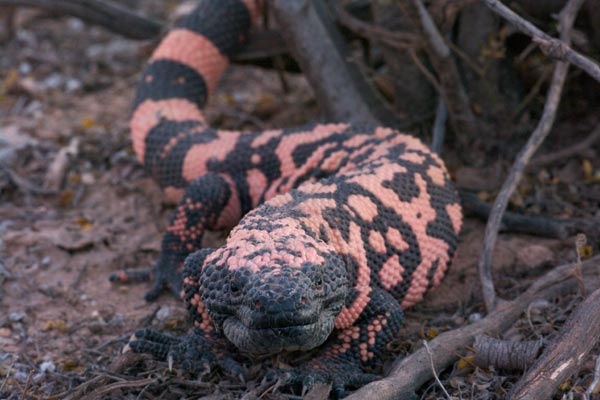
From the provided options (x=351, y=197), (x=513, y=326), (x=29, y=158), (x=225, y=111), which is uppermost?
(x=351, y=197)

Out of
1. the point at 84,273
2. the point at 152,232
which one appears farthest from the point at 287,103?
the point at 84,273

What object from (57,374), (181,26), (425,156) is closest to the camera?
(57,374)

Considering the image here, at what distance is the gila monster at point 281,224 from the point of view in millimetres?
2039

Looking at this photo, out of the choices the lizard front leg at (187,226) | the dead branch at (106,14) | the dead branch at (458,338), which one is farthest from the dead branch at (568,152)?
the dead branch at (106,14)

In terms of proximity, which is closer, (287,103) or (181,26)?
(181,26)

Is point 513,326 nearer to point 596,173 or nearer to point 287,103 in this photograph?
point 596,173

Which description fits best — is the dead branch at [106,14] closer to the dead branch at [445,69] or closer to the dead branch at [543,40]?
the dead branch at [445,69]

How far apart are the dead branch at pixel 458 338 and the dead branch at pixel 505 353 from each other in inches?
3.4

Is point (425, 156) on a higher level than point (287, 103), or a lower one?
higher

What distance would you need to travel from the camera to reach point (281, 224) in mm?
2242

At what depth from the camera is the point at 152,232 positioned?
144 inches

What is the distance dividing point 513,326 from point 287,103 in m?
2.57

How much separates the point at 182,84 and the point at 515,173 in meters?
1.99

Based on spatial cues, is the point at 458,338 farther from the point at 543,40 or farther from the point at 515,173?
the point at 543,40
